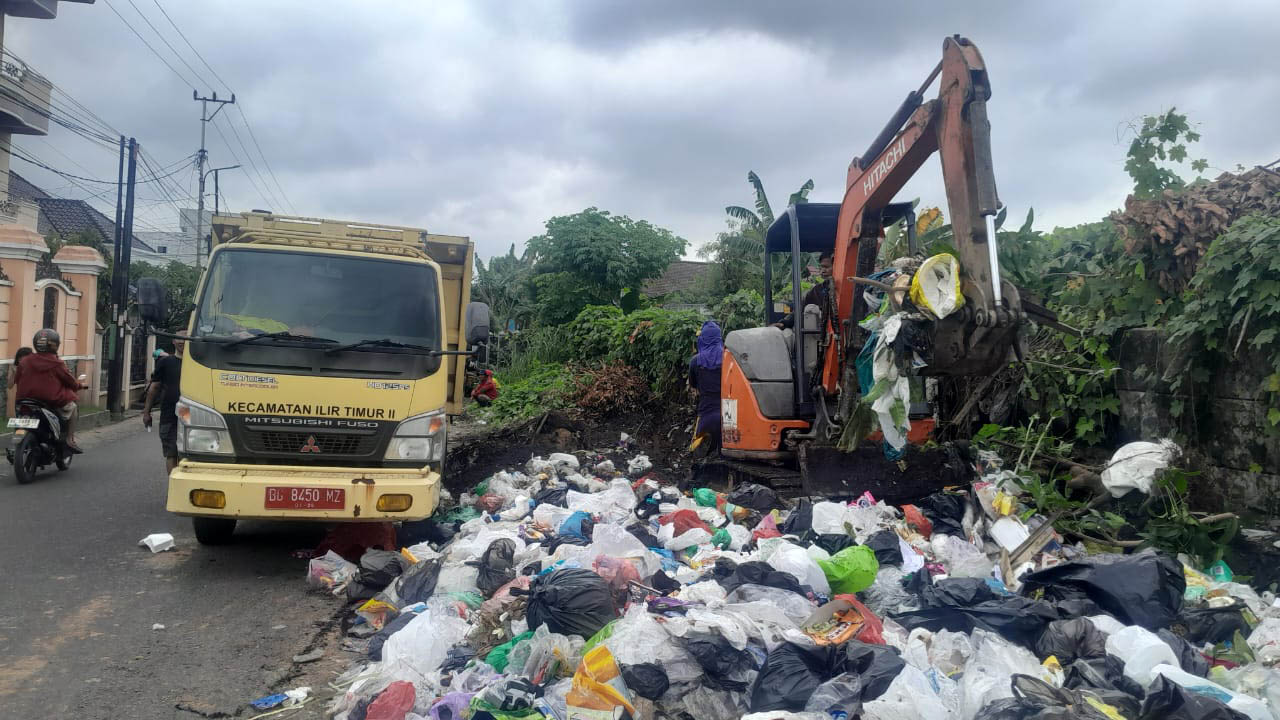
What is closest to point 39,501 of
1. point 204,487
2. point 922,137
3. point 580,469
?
point 204,487

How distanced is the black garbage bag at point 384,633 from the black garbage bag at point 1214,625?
3.57 m

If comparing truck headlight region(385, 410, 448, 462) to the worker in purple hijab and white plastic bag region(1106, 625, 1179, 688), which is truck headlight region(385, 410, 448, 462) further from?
white plastic bag region(1106, 625, 1179, 688)

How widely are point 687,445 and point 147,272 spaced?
25.4m

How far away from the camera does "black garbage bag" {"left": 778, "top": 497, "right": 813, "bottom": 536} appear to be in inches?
206

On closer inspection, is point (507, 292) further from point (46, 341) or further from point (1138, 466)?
point (1138, 466)

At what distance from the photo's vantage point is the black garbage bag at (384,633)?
13.3 ft

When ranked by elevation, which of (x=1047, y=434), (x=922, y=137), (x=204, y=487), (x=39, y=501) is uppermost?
(x=922, y=137)

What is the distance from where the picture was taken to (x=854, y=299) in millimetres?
5754

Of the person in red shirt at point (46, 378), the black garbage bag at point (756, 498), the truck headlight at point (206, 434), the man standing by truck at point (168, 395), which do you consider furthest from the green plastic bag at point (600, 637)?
the person in red shirt at point (46, 378)

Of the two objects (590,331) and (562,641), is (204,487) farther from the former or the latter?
(590,331)

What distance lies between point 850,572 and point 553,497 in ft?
9.29

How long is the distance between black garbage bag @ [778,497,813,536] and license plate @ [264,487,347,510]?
2.78 metres

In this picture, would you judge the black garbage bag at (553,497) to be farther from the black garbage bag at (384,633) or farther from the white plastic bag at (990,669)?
the white plastic bag at (990,669)

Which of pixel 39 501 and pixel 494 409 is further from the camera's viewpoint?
pixel 494 409
